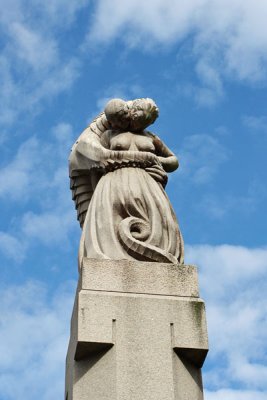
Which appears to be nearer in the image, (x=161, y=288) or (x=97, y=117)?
(x=161, y=288)

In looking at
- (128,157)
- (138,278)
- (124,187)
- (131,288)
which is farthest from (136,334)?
(128,157)

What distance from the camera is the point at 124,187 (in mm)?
12078

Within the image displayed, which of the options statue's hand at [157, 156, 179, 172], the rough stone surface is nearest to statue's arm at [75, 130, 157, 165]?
statue's hand at [157, 156, 179, 172]

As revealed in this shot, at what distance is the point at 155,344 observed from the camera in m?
10.6

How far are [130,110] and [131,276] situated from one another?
314 cm

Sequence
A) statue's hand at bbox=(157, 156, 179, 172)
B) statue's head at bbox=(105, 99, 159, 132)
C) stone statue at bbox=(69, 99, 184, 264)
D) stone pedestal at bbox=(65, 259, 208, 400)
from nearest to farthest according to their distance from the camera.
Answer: stone pedestal at bbox=(65, 259, 208, 400) → stone statue at bbox=(69, 99, 184, 264) → statue's head at bbox=(105, 99, 159, 132) → statue's hand at bbox=(157, 156, 179, 172)

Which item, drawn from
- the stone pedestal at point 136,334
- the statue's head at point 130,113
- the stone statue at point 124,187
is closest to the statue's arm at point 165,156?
the stone statue at point 124,187

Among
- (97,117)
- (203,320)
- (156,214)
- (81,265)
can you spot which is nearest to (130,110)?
(97,117)

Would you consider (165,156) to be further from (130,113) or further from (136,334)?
(136,334)

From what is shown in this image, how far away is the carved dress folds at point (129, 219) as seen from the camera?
1143 centimetres

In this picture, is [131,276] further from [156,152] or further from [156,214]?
[156,152]

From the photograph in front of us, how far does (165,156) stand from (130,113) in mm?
1041

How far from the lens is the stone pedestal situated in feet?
33.7

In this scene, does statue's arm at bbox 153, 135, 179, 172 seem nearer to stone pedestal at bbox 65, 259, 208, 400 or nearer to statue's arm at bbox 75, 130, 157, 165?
statue's arm at bbox 75, 130, 157, 165
